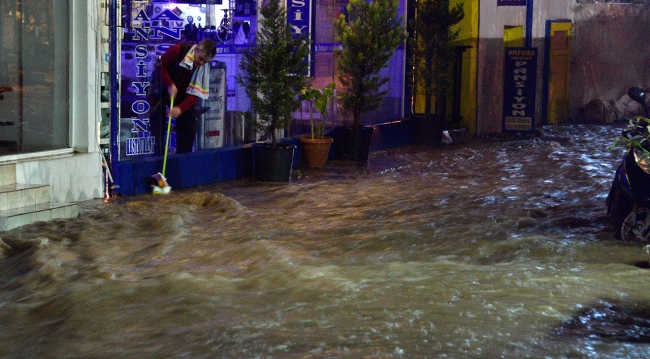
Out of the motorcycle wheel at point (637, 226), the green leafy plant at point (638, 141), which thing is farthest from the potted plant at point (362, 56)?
the motorcycle wheel at point (637, 226)

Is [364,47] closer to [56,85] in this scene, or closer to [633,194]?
→ [56,85]

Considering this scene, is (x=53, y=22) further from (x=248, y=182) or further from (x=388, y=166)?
(x=388, y=166)

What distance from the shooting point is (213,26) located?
1152 cm

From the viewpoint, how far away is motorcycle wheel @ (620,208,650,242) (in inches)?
304

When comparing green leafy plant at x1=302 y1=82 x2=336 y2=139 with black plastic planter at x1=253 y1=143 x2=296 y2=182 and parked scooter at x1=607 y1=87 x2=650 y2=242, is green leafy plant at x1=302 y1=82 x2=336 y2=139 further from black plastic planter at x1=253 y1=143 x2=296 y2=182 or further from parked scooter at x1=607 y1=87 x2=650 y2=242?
parked scooter at x1=607 y1=87 x2=650 y2=242

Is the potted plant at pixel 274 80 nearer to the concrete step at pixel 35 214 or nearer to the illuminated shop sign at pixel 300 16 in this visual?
the illuminated shop sign at pixel 300 16

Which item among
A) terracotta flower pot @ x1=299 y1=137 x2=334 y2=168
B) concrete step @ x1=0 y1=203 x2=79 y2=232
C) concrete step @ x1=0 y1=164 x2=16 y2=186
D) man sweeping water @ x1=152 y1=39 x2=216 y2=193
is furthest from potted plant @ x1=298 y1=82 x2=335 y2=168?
concrete step @ x1=0 y1=164 x2=16 y2=186

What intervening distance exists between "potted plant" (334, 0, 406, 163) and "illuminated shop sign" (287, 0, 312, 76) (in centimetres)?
48

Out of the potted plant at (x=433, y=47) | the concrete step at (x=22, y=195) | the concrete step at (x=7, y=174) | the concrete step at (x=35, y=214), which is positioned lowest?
the concrete step at (x=35, y=214)

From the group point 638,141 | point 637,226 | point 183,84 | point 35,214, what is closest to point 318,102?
point 183,84

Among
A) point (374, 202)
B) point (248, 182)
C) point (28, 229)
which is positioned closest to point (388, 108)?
point (248, 182)

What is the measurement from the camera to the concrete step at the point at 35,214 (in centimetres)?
814

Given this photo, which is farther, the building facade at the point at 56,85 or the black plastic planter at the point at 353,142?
the black plastic planter at the point at 353,142

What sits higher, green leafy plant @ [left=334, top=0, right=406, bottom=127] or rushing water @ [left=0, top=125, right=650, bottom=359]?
green leafy plant @ [left=334, top=0, right=406, bottom=127]
